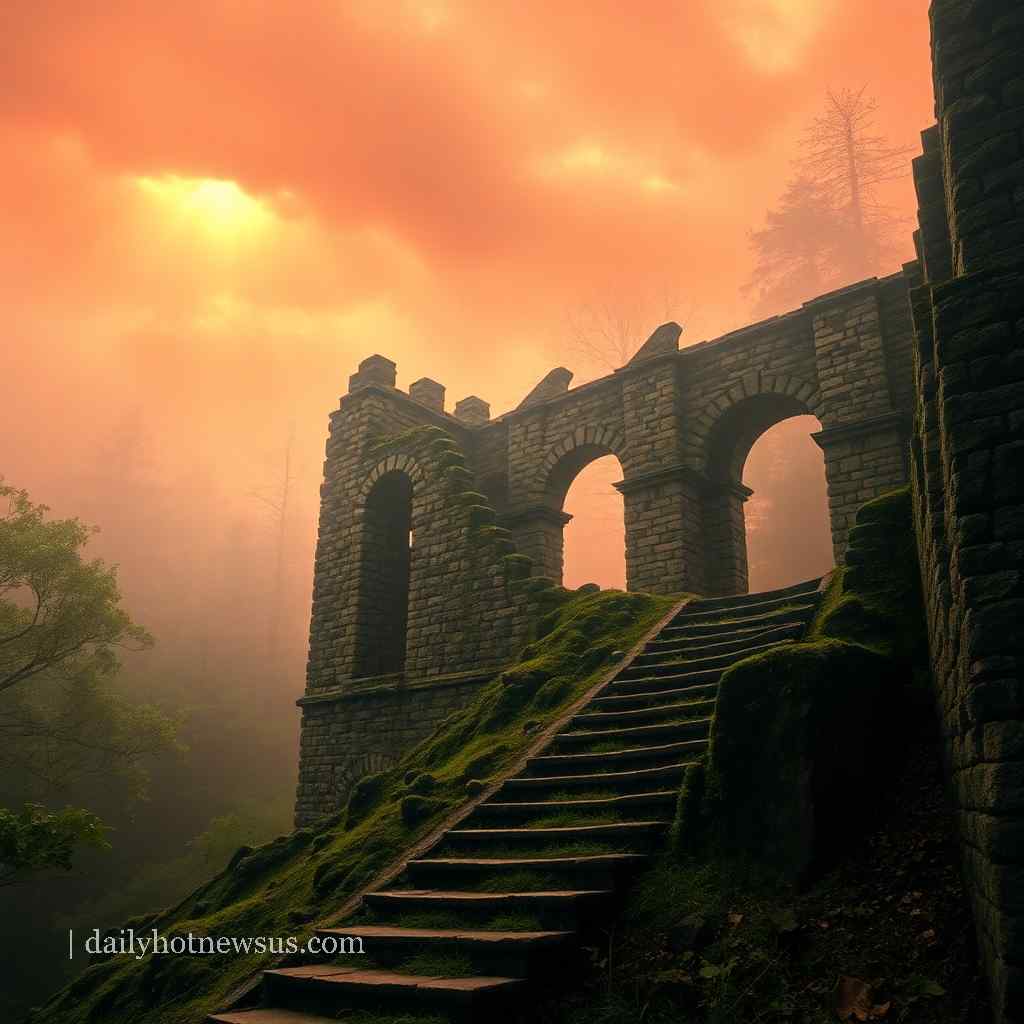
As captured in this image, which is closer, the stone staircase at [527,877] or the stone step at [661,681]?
the stone staircase at [527,877]

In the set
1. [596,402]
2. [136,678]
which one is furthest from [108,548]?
[596,402]

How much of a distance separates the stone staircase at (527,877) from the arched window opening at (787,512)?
2006 cm

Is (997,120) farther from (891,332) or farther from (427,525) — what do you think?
(427,525)

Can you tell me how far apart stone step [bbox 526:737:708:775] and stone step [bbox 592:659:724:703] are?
45.8 inches

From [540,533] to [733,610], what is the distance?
751 centimetres

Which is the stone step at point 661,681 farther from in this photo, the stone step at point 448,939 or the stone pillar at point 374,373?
the stone pillar at point 374,373

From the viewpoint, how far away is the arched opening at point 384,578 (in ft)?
51.3

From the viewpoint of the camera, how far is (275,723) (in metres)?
33.1

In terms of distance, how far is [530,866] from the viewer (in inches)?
214

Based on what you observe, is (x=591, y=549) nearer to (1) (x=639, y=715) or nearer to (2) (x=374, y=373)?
(2) (x=374, y=373)

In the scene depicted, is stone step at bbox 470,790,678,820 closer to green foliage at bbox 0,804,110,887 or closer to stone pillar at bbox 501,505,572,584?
green foliage at bbox 0,804,110,887

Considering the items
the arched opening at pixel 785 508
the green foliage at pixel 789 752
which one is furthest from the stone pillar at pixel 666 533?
the green foliage at pixel 789 752

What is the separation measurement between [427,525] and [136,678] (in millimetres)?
24438

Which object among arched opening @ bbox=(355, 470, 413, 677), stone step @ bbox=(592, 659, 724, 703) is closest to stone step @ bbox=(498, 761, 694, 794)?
stone step @ bbox=(592, 659, 724, 703)
